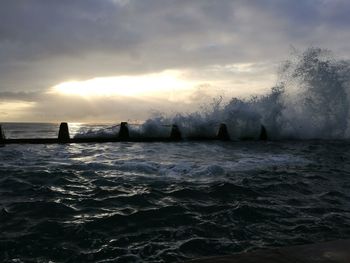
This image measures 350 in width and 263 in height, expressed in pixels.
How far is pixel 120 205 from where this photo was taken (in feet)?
19.5

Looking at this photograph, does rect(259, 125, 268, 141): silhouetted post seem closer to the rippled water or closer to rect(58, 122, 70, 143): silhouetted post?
rect(58, 122, 70, 143): silhouetted post

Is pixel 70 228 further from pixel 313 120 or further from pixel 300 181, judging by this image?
pixel 313 120

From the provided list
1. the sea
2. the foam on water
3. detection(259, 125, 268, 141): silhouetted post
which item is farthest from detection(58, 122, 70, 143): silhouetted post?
detection(259, 125, 268, 141): silhouetted post

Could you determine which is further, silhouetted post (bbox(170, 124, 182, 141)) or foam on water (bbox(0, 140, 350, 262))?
silhouetted post (bbox(170, 124, 182, 141))

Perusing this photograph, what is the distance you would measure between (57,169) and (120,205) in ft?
12.5

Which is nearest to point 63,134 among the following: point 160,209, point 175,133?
point 175,133

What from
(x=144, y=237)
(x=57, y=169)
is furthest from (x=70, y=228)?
(x=57, y=169)

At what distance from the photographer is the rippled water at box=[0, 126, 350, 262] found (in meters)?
4.20

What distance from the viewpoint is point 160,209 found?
570cm

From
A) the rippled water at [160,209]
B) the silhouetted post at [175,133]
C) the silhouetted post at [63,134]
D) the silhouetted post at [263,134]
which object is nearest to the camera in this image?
the rippled water at [160,209]

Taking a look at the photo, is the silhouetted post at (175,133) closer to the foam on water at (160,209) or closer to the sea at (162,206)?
the sea at (162,206)

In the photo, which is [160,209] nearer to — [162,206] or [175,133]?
[162,206]

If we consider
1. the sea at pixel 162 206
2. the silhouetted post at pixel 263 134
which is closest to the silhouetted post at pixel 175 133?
the silhouetted post at pixel 263 134

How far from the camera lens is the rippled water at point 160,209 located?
4.20 meters
